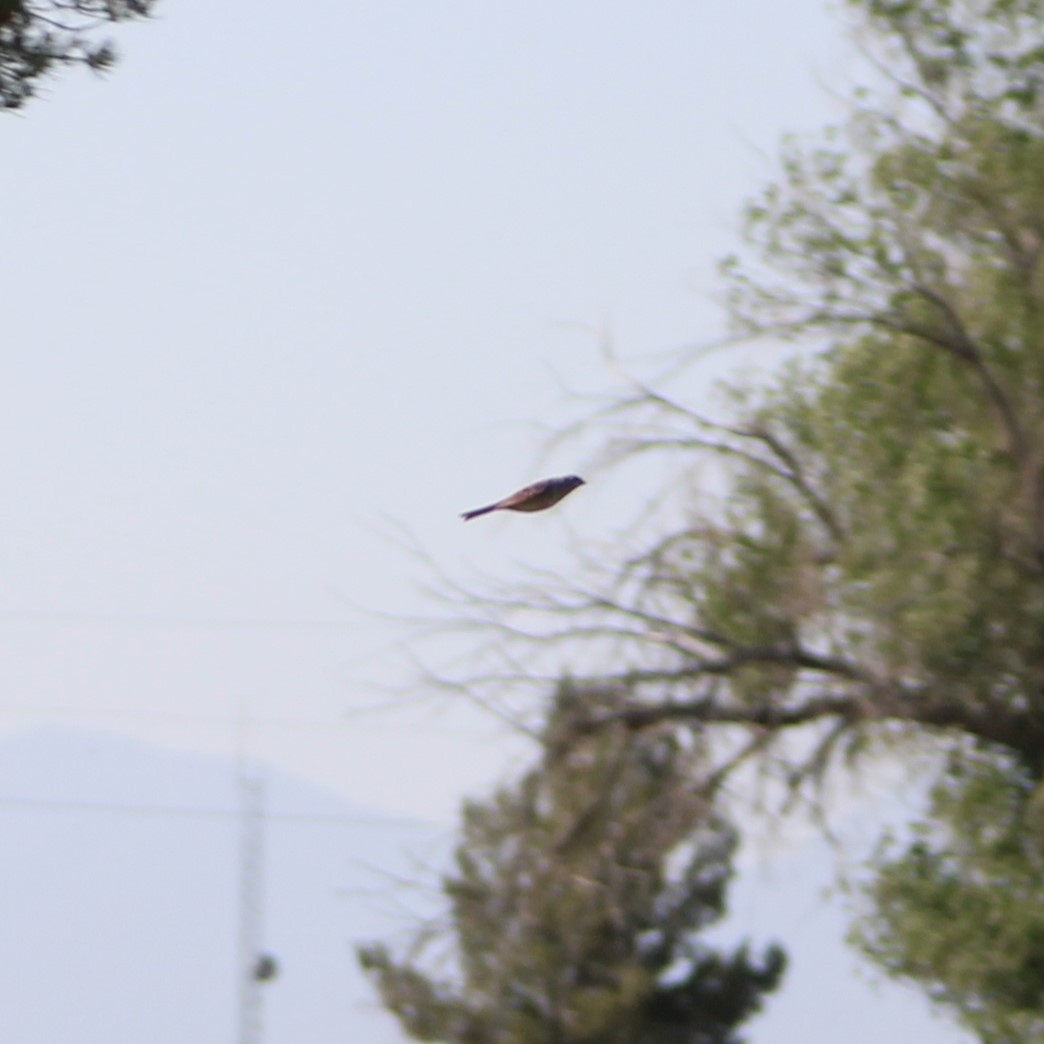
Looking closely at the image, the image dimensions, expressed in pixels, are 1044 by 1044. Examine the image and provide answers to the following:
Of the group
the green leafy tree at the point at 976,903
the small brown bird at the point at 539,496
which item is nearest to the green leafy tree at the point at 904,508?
the green leafy tree at the point at 976,903

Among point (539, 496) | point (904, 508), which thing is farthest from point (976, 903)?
point (539, 496)

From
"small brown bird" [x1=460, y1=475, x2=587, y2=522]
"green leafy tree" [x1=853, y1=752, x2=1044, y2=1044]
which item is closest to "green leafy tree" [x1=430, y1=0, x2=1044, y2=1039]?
"green leafy tree" [x1=853, y1=752, x2=1044, y2=1044]

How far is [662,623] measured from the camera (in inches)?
643

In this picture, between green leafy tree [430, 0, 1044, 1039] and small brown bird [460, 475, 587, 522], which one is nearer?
small brown bird [460, 475, 587, 522]

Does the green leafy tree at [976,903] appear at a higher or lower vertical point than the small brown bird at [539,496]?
lower

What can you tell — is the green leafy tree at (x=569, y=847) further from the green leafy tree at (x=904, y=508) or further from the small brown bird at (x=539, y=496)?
the small brown bird at (x=539, y=496)

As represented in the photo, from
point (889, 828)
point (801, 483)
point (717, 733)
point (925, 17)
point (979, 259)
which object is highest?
point (925, 17)

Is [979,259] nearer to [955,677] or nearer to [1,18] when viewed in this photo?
[955,677]

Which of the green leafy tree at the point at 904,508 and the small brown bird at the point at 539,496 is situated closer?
the small brown bird at the point at 539,496

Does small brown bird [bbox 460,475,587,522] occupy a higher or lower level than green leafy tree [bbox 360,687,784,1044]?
higher

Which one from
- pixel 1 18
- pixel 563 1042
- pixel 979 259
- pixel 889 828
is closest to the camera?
pixel 1 18

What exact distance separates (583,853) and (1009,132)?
556cm

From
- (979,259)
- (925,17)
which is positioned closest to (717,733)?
(979,259)

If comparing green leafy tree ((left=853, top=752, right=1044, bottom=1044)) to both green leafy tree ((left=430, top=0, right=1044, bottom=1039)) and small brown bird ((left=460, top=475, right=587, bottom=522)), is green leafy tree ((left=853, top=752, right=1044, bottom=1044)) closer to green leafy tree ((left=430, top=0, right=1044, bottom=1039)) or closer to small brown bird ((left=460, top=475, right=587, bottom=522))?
green leafy tree ((left=430, top=0, right=1044, bottom=1039))
